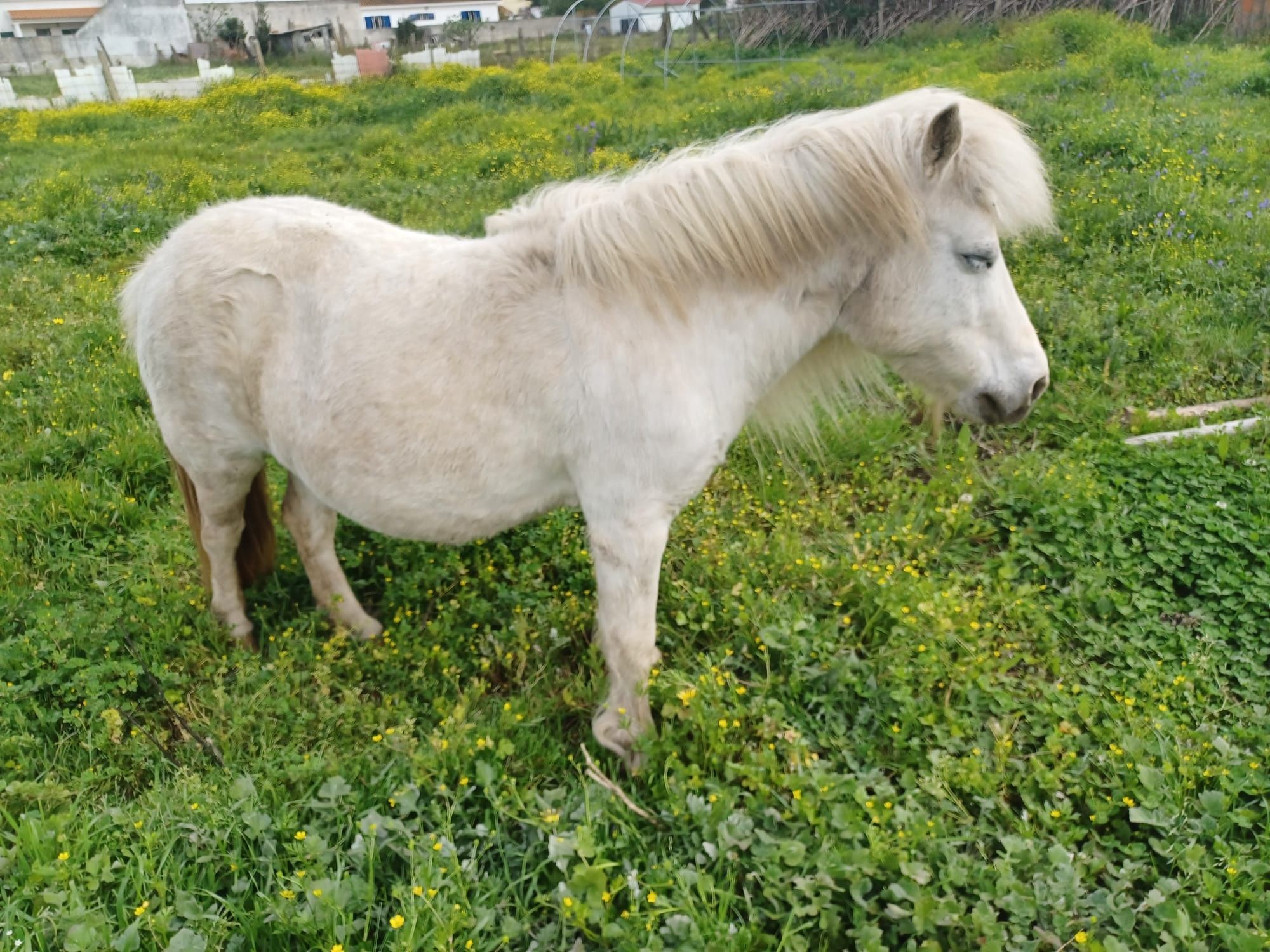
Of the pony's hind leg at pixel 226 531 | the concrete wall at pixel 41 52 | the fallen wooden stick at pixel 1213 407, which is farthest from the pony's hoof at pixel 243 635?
the concrete wall at pixel 41 52

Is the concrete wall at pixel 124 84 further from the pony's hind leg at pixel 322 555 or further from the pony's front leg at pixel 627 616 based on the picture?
the pony's front leg at pixel 627 616

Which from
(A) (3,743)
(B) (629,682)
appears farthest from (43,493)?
(B) (629,682)

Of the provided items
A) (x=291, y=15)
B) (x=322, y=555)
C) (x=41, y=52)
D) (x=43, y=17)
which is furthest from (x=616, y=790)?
(x=43, y=17)

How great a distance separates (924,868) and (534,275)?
1869 mm

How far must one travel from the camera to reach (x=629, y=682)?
258 centimetres

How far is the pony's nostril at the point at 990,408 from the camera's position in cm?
237

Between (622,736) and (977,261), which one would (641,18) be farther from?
(622,736)

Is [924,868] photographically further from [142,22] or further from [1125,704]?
[142,22]

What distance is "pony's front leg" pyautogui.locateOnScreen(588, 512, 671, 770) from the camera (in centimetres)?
236

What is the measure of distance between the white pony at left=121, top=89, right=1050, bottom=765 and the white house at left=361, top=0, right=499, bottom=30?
52.9m

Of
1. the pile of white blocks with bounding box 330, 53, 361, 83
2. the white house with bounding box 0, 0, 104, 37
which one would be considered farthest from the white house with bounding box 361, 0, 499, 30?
the pile of white blocks with bounding box 330, 53, 361, 83

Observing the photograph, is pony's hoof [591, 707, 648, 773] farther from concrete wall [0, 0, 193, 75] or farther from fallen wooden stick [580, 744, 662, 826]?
concrete wall [0, 0, 193, 75]

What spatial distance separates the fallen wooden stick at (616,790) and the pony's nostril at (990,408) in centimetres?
152

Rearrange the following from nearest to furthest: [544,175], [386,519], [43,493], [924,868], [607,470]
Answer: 1. [924,868]
2. [607,470]
3. [386,519]
4. [43,493]
5. [544,175]
